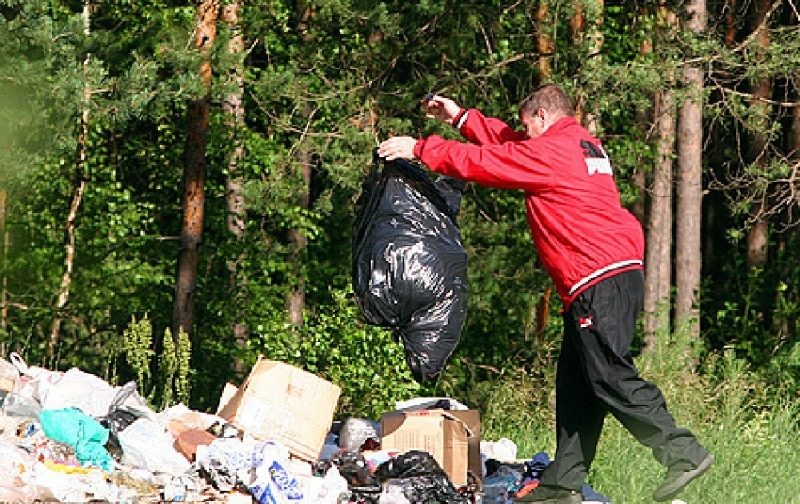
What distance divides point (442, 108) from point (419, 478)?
1.89m

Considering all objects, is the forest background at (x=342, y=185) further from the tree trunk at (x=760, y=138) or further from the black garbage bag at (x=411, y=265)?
the black garbage bag at (x=411, y=265)

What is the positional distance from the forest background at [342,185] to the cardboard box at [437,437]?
1056mm

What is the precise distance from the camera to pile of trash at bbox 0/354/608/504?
6805 mm

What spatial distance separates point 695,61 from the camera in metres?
12.8

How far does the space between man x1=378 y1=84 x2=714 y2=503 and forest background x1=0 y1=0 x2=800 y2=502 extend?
1.47m

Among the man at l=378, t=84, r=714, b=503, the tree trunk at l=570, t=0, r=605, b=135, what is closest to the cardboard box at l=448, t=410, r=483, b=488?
the man at l=378, t=84, r=714, b=503

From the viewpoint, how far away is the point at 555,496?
706 cm

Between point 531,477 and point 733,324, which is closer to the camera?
point 531,477

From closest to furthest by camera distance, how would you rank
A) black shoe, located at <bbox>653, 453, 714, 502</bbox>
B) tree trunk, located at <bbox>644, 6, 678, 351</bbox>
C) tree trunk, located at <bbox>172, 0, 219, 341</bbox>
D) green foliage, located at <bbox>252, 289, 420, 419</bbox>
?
black shoe, located at <bbox>653, 453, 714, 502</bbox>
green foliage, located at <bbox>252, 289, 420, 419</bbox>
tree trunk, located at <bbox>172, 0, 219, 341</bbox>
tree trunk, located at <bbox>644, 6, 678, 351</bbox>

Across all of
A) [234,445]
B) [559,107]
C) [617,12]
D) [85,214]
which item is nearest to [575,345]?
[559,107]

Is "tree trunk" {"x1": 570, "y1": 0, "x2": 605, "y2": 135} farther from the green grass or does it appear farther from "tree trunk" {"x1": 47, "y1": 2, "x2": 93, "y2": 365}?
"tree trunk" {"x1": 47, "y1": 2, "x2": 93, "y2": 365}

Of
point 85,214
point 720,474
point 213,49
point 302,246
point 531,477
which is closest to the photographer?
point 531,477

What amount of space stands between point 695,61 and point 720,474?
17.0 ft

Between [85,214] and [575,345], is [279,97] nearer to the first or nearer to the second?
[85,214]
